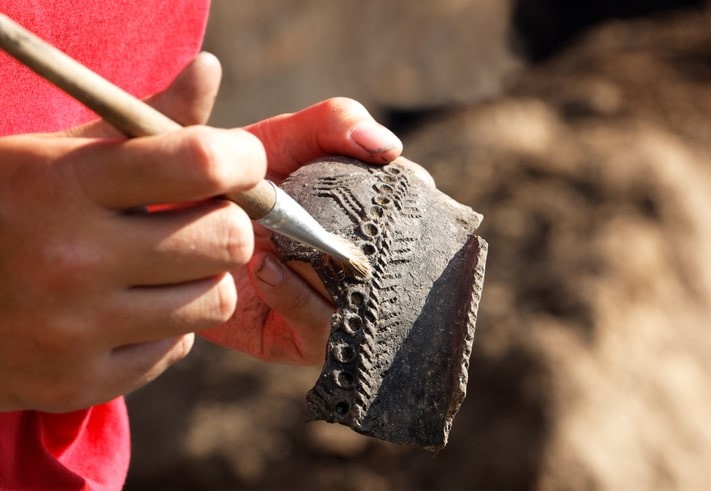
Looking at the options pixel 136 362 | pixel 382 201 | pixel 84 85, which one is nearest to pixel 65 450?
pixel 136 362

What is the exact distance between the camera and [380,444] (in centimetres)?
371

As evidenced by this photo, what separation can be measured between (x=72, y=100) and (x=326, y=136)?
41cm

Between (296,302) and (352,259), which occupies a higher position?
(352,259)

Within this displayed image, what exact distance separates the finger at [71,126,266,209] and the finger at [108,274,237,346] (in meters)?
0.12

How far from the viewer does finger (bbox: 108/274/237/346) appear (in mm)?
1125

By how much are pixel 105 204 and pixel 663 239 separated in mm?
3154

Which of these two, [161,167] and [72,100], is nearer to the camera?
[161,167]

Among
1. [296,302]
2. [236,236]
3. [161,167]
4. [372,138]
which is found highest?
[161,167]

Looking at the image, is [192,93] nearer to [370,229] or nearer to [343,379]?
[370,229]

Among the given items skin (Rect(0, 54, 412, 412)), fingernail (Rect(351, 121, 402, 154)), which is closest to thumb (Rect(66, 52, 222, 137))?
skin (Rect(0, 54, 412, 412))

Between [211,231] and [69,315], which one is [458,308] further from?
[69,315]

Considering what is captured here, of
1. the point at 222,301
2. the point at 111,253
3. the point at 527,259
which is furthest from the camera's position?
the point at 527,259

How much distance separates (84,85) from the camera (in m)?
0.98

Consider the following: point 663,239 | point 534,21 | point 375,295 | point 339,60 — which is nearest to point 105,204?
point 375,295
